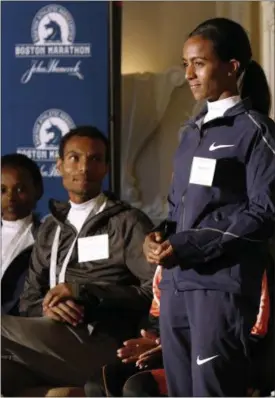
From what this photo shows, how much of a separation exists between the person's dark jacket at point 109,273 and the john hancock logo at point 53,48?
779 millimetres

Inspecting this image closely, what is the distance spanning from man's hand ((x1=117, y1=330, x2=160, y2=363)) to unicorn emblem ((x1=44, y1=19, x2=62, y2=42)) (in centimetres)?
137

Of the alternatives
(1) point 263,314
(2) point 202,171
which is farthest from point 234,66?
(1) point 263,314

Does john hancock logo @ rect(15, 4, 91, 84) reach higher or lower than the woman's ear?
higher

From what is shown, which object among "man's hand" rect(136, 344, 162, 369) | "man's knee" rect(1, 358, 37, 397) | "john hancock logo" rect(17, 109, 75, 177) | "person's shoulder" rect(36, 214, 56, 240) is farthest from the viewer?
"john hancock logo" rect(17, 109, 75, 177)

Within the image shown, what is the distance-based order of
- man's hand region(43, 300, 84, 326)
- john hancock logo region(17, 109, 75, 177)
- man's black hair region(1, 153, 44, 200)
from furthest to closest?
john hancock logo region(17, 109, 75, 177), man's black hair region(1, 153, 44, 200), man's hand region(43, 300, 84, 326)

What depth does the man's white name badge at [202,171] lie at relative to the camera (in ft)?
5.24

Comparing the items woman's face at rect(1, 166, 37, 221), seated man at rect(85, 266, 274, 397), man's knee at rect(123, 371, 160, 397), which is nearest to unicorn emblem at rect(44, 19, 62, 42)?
woman's face at rect(1, 166, 37, 221)

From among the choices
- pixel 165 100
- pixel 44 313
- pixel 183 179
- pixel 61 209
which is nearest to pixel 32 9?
pixel 165 100

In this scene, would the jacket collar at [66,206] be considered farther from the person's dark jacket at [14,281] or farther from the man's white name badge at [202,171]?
the man's white name badge at [202,171]

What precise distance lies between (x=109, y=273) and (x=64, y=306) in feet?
0.55

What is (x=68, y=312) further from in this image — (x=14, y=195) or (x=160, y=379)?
(x=14, y=195)

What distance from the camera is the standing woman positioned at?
157cm

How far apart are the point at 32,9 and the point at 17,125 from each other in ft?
1.50

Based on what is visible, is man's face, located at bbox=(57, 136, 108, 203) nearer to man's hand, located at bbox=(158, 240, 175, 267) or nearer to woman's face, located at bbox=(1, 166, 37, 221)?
woman's face, located at bbox=(1, 166, 37, 221)
